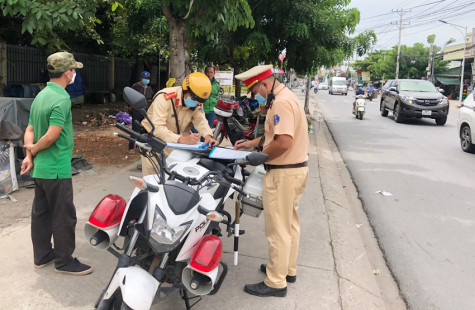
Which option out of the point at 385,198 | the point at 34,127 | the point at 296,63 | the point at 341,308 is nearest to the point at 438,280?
the point at 341,308

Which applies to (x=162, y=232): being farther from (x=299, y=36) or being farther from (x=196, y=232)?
(x=299, y=36)

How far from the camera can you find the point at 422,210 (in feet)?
19.5

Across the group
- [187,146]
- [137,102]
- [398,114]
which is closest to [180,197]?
[137,102]

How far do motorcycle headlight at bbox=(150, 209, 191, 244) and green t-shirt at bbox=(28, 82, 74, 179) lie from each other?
137cm

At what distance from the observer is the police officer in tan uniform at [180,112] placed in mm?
3660

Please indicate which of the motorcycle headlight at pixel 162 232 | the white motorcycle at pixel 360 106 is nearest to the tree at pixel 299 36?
the white motorcycle at pixel 360 106

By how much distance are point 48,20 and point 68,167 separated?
8.80ft

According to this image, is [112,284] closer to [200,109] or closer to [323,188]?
[200,109]

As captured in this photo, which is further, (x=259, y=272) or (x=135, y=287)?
(x=259, y=272)

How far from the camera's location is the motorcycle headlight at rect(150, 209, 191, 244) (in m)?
2.42

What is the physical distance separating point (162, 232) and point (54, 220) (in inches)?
60.2

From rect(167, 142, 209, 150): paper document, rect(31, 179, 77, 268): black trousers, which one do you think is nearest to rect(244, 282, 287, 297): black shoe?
rect(167, 142, 209, 150): paper document

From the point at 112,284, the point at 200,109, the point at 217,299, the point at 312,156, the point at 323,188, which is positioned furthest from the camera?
the point at 312,156

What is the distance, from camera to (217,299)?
3338 millimetres
